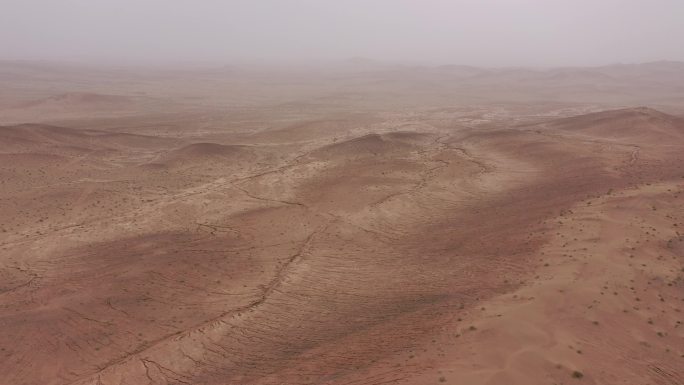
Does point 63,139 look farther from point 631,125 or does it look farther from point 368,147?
point 631,125

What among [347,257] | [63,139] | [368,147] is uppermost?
[63,139]

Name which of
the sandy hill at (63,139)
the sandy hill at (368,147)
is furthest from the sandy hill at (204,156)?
the sandy hill at (368,147)

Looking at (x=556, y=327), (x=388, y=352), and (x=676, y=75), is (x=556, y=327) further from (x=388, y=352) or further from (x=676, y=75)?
(x=676, y=75)

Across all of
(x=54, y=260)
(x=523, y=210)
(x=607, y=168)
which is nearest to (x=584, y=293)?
(x=523, y=210)

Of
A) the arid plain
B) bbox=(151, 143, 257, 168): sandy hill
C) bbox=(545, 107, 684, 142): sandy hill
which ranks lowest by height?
the arid plain

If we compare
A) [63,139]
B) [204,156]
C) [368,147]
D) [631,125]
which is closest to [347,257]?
[368,147]

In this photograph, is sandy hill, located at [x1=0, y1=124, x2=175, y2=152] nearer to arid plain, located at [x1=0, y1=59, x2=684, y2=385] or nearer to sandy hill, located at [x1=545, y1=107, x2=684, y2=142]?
arid plain, located at [x1=0, y1=59, x2=684, y2=385]

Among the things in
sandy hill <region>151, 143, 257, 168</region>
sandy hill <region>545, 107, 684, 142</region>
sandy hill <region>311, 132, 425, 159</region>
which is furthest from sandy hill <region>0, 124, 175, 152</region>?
sandy hill <region>545, 107, 684, 142</region>

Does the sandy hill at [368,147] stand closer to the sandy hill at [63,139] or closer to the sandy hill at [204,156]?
the sandy hill at [204,156]
